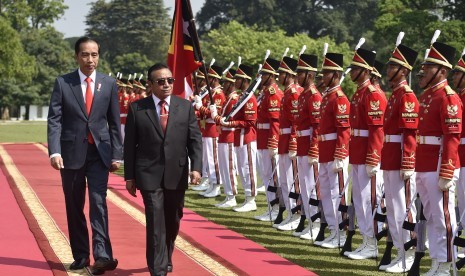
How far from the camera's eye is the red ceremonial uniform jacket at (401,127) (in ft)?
27.7

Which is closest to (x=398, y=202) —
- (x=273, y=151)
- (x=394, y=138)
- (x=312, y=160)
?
(x=394, y=138)

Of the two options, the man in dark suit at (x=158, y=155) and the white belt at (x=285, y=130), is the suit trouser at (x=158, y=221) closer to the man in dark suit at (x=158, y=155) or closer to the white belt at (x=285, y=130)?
the man in dark suit at (x=158, y=155)

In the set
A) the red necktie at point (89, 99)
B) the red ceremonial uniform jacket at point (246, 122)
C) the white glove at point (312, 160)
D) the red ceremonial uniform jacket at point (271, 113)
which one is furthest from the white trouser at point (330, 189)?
the red necktie at point (89, 99)

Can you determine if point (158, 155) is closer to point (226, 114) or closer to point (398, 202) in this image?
point (398, 202)

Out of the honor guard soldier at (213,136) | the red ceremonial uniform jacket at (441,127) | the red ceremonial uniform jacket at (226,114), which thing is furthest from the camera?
the honor guard soldier at (213,136)

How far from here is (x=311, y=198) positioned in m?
10.5

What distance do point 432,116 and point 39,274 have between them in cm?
368

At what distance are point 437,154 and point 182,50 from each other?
6536mm

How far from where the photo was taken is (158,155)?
7629 millimetres

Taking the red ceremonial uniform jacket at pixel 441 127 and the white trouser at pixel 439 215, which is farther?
the white trouser at pixel 439 215

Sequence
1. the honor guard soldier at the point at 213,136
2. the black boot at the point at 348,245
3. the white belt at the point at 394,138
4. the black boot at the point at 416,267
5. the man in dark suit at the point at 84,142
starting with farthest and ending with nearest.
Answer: the honor guard soldier at the point at 213,136 < the black boot at the point at 348,245 < the white belt at the point at 394,138 < the man in dark suit at the point at 84,142 < the black boot at the point at 416,267

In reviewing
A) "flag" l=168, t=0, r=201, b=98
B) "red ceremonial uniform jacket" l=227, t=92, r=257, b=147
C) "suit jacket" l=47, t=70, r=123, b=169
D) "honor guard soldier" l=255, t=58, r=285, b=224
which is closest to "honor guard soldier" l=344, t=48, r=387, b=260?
"suit jacket" l=47, t=70, r=123, b=169

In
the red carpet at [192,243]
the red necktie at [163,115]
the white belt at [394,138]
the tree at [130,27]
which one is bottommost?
the red carpet at [192,243]

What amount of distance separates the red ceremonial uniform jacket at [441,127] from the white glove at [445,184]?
0.13 feet
